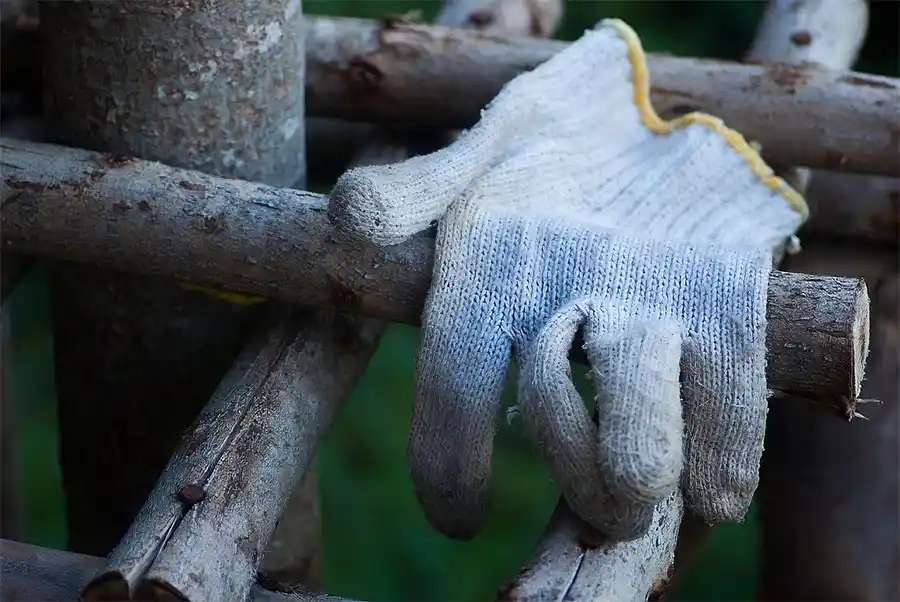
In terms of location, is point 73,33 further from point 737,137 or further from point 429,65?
point 737,137

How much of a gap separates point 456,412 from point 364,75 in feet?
1.68

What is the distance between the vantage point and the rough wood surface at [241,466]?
61cm

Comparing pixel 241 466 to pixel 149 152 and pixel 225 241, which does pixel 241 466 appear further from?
pixel 149 152

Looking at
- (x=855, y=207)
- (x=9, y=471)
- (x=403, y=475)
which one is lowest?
(x=403, y=475)

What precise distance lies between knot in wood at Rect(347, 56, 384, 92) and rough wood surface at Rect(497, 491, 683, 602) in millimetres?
577

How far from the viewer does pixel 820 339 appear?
0.67 meters

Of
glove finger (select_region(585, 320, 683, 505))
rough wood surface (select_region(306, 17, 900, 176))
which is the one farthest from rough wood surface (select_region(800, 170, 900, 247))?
glove finger (select_region(585, 320, 683, 505))

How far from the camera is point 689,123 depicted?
96 cm

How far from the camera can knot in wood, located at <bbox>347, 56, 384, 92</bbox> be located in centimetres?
110

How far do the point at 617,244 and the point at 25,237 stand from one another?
1.54 feet

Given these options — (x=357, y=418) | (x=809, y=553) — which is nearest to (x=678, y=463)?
(x=809, y=553)

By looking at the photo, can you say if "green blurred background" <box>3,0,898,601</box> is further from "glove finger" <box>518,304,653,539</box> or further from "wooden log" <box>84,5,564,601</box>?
"glove finger" <box>518,304,653,539</box>

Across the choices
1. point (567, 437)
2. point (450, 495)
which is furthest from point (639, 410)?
point (450, 495)

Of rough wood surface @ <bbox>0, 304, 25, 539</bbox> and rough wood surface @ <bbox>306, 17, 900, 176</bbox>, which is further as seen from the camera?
rough wood surface @ <bbox>0, 304, 25, 539</bbox>
